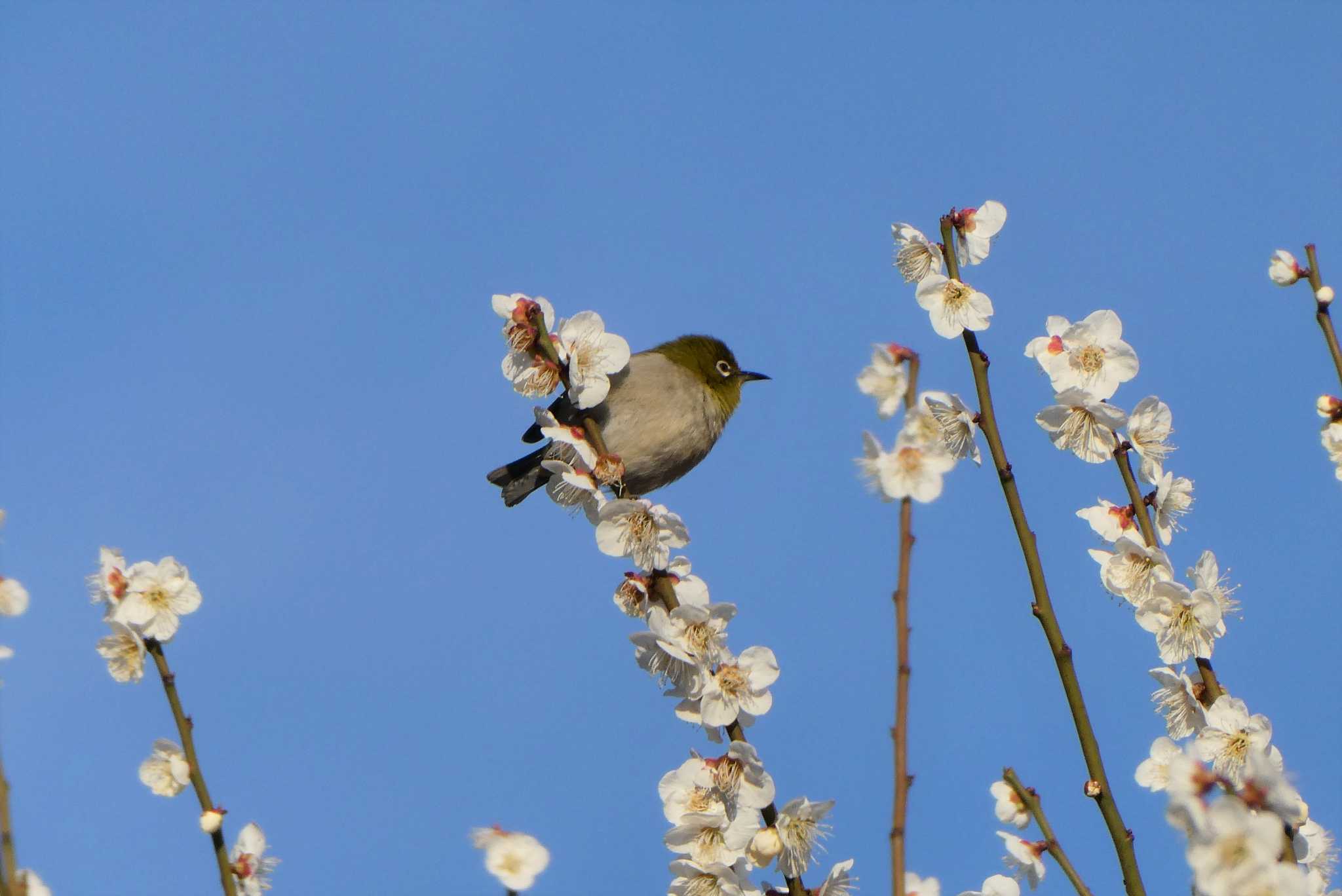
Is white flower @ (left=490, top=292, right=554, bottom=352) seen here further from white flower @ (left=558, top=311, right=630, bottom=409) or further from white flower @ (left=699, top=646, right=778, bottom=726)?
white flower @ (left=699, top=646, right=778, bottom=726)

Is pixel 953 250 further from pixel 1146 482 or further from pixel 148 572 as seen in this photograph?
pixel 148 572

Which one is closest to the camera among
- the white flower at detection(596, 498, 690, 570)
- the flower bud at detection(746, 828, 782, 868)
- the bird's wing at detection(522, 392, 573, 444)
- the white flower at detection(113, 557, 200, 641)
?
the flower bud at detection(746, 828, 782, 868)

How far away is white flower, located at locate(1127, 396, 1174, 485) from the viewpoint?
13.7 feet

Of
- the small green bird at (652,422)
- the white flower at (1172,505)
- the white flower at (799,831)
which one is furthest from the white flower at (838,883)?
the small green bird at (652,422)

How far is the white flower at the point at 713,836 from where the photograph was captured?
3.70 metres

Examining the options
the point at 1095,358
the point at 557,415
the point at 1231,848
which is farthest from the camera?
the point at 557,415

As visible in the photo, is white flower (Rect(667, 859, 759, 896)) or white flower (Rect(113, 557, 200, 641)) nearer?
white flower (Rect(667, 859, 759, 896))

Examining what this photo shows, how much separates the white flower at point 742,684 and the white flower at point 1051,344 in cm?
140

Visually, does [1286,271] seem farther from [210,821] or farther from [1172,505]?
[210,821]

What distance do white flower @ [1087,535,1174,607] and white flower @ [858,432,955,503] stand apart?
1472 mm

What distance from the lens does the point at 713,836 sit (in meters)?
3.80


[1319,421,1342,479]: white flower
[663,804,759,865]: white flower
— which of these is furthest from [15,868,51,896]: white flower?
[1319,421,1342,479]: white flower

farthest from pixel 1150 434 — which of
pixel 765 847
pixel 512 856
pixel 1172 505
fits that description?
pixel 512 856

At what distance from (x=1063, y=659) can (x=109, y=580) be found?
2.79m
